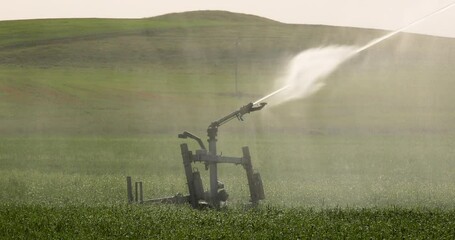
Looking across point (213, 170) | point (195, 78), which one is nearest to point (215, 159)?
point (213, 170)

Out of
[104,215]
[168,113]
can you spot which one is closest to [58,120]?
[168,113]

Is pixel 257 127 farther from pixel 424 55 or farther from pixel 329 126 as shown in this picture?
pixel 424 55

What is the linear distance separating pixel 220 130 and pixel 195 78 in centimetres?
2350

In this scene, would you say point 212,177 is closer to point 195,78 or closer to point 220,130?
point 220,130

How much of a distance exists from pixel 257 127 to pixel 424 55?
2933cm

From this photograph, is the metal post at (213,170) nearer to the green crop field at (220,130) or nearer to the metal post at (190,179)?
the metal post at (190,179)

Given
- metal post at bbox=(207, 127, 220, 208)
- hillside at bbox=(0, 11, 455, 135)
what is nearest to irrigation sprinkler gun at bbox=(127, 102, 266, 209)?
metal post at bbox=(207, 127, 220, 208)

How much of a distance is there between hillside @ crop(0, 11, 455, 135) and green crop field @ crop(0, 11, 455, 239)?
0.16 metres

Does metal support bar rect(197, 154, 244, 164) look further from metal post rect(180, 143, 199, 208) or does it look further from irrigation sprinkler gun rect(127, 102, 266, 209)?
metal post rect(180, 143, 199, 208)

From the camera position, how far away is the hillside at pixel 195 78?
204 feet

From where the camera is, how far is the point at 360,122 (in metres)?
62.5

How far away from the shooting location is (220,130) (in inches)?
2269

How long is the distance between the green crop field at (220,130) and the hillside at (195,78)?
0.16 meters

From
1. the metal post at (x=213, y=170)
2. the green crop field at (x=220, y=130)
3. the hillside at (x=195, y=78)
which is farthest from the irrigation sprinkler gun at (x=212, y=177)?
the hillside at (x=195, y=78)
